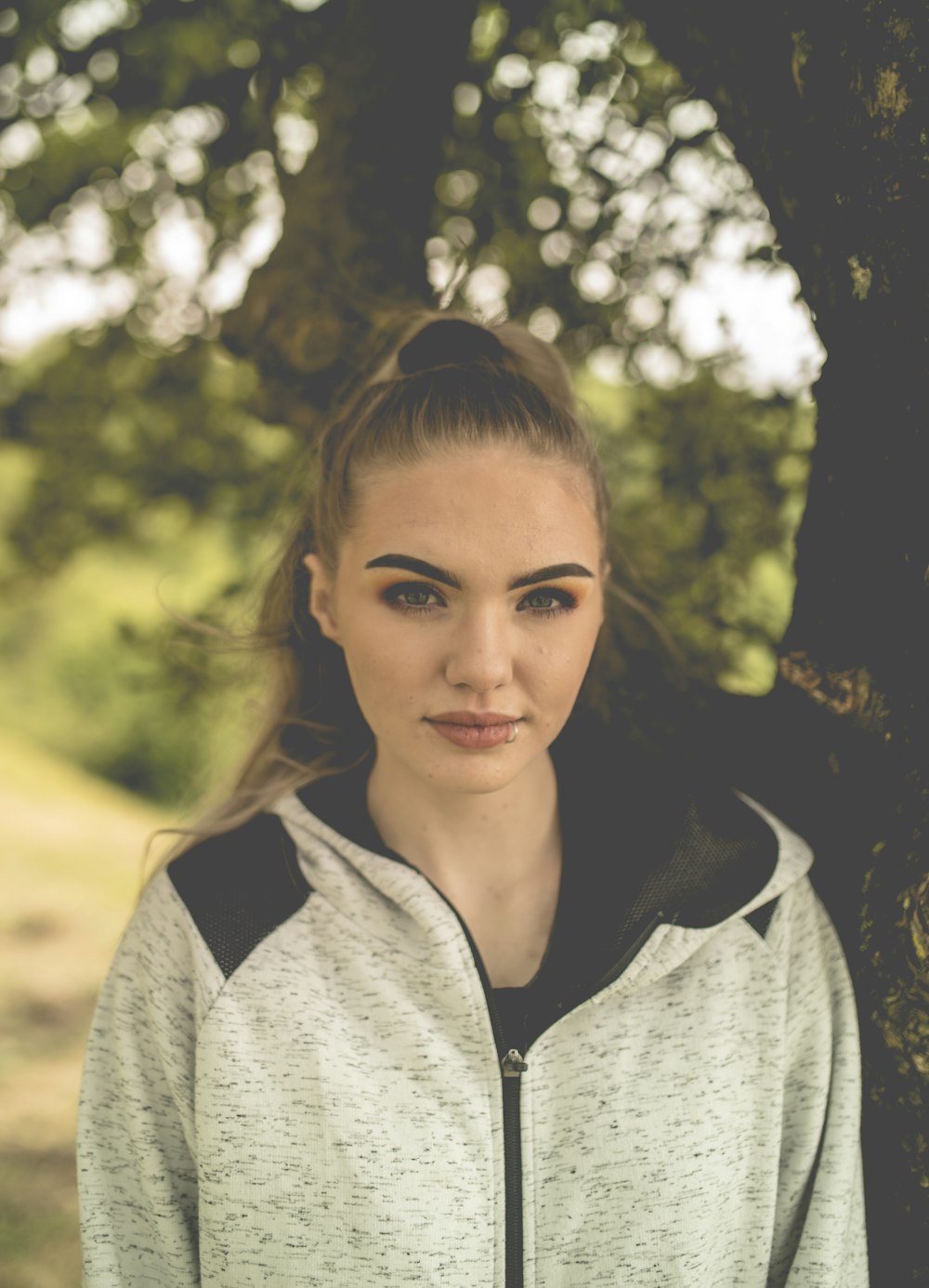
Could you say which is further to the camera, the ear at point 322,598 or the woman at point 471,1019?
the ear at point 322,598

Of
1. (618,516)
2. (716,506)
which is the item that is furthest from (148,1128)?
(716,506)

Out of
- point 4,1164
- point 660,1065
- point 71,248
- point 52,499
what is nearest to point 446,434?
point 660,1065

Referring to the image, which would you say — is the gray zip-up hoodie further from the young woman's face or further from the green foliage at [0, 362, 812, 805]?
the green foliage at [0, 362, 812, 805]

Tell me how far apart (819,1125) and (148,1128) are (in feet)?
3.68

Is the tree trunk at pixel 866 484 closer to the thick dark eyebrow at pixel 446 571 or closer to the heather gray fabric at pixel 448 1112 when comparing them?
the heather gray fabric at pixel 448 1112

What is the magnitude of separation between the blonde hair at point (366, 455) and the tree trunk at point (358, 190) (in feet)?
0.81

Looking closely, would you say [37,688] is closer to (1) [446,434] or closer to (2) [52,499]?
(2) [52,499]

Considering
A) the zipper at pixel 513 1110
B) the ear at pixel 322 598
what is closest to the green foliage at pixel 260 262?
the ear at pixel 322 598

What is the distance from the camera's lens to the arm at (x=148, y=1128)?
1782mm

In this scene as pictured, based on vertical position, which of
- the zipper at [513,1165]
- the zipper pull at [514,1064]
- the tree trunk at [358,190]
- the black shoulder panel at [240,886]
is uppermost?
the tree trunk at [358,190]

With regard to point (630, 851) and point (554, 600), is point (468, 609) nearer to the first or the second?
point (554, 600)

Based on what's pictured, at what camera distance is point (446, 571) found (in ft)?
5.67

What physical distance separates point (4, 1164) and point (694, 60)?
5397 millimetres

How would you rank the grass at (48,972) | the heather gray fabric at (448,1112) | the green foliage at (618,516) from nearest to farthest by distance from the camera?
1. the heather gray fabric at (448,1112)
2. the green foliage at (618,516)
3. the grass at (48,972)
